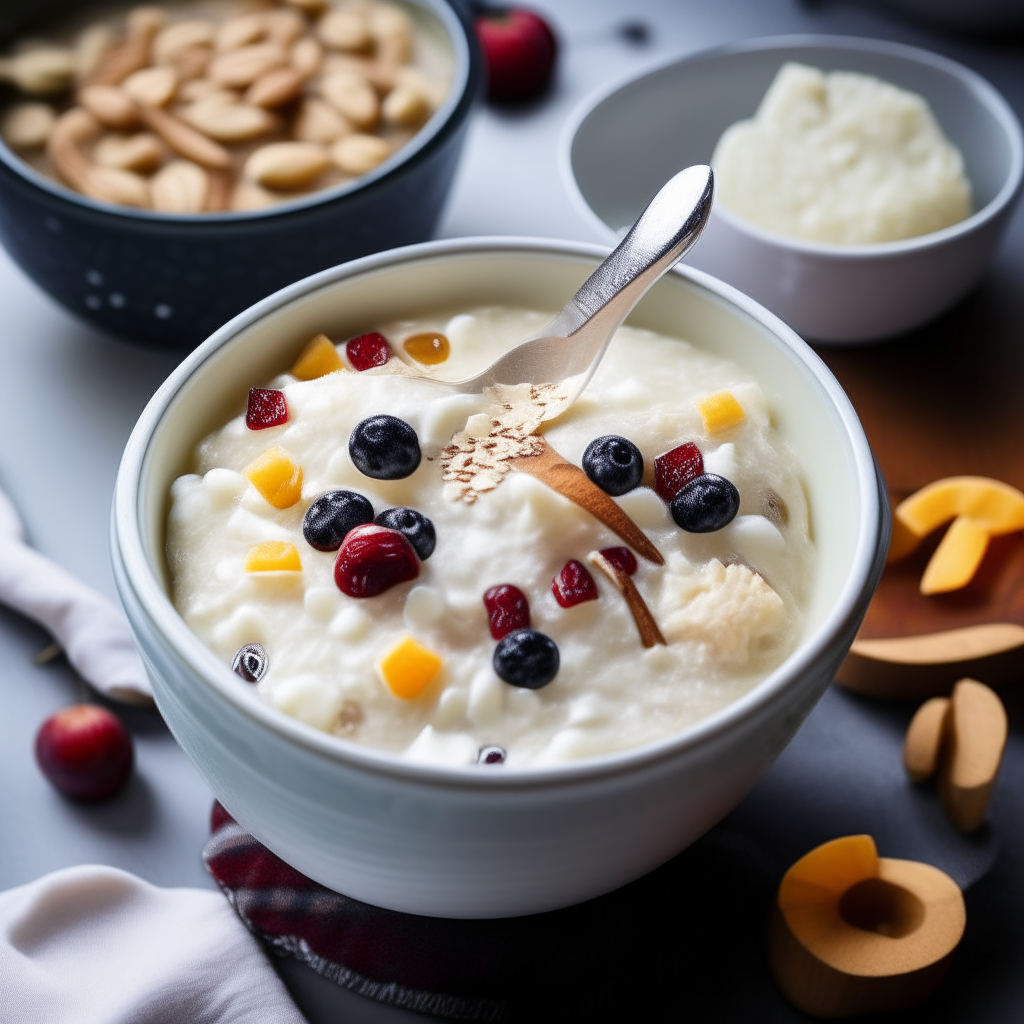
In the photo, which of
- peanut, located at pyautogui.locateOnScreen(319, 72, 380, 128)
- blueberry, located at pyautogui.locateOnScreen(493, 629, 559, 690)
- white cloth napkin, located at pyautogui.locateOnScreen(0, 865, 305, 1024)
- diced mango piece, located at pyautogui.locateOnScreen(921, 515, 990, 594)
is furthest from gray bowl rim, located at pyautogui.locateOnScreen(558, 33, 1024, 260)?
white cloth napkin, located at pyautogui.locateOnScreen(0, 865, 305, 1024)

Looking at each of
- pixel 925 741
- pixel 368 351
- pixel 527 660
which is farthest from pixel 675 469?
pixel 925 741

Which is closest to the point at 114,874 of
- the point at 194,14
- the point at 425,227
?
the point at 425,227

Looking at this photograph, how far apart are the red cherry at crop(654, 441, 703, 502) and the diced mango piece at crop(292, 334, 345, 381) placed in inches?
16.0

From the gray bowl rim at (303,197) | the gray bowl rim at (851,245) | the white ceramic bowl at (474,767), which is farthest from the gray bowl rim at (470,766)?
the gray bowl rim at (851,245)

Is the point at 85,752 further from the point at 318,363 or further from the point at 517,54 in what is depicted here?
the point at 517,54

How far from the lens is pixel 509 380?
145cm

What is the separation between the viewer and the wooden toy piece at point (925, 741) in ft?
4.99

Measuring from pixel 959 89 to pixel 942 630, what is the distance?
1158 millimetres

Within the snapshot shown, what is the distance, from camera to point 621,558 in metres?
1.24

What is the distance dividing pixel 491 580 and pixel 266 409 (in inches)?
14.0

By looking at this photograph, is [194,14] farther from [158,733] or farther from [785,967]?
[785,967]

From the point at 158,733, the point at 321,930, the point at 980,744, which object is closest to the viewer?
the point at 321,930

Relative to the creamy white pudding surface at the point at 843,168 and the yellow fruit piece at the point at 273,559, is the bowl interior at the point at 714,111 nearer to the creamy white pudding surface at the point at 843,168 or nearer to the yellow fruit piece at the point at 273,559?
the creamy white pudding surface at the point at 843,168

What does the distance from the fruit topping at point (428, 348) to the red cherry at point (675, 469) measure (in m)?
0.33
